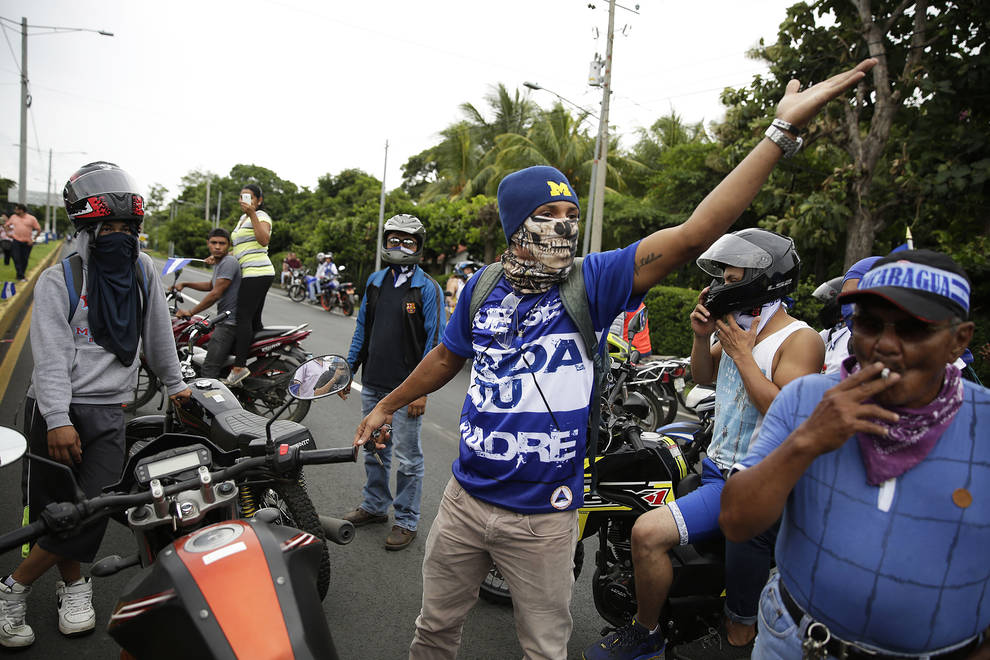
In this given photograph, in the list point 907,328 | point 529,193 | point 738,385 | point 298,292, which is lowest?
point 298,292

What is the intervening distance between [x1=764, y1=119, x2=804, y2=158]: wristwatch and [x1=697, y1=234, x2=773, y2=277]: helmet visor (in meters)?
0.82

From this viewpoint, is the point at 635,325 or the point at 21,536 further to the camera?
the point at 635,325

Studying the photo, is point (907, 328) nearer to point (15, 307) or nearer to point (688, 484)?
point (688, 484)

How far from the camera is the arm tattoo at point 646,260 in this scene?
1.91 metres

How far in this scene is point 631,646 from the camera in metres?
2.66

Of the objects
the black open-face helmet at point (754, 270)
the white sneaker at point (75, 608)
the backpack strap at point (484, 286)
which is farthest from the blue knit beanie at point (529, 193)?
the white sneaker at point (75, 608)

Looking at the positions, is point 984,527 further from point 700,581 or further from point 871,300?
point 700,581

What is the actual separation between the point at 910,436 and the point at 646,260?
2.71 ft

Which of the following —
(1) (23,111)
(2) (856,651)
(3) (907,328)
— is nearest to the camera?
(3) (907,328)

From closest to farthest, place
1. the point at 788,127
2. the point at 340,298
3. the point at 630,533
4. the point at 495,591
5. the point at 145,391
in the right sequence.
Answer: the point at 788,127 → the point at 630,533 → the point at 495,591 → the point at 145,391 → the point at 340,298

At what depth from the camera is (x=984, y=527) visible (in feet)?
4.52

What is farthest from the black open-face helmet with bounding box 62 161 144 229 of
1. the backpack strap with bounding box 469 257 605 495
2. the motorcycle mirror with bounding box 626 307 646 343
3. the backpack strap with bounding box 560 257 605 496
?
the motorcycle mirror with bounding box 626 307 646 343

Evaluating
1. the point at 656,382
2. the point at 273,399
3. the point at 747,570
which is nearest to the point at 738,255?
the point at 747,570

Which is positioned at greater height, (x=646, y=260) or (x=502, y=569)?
(x=646, y=260)
